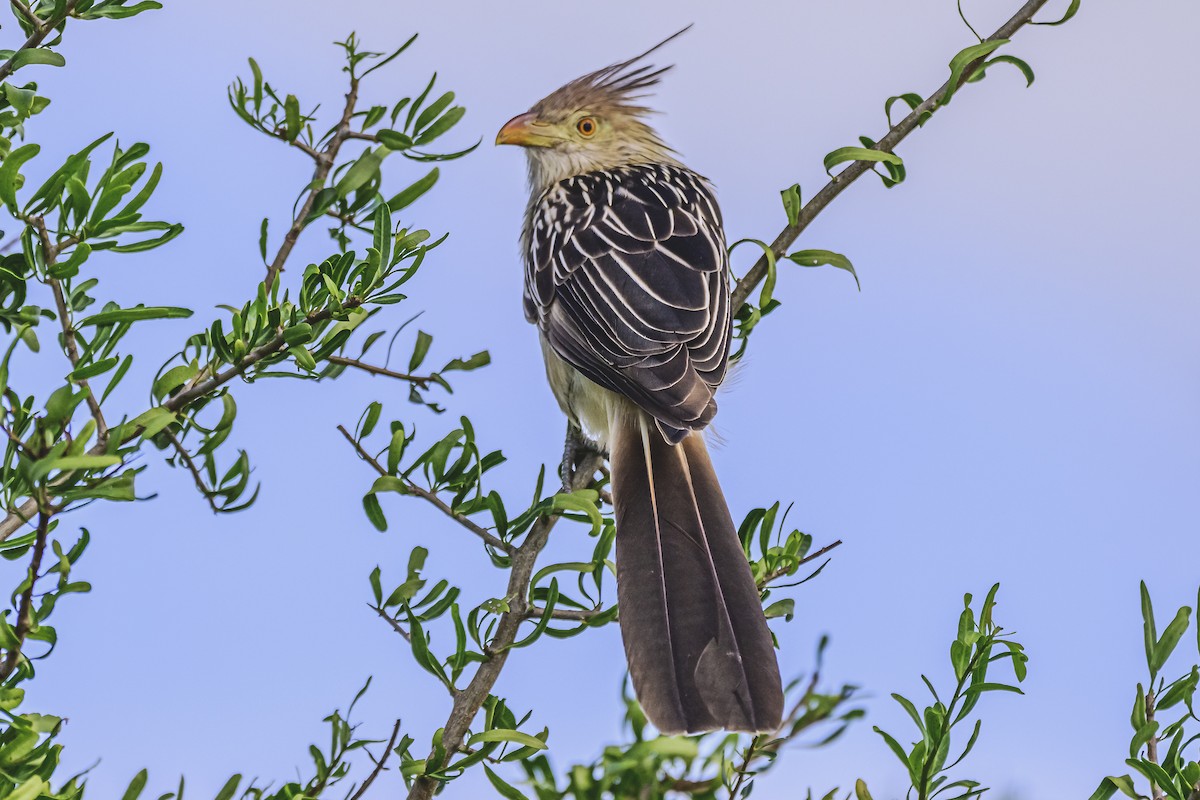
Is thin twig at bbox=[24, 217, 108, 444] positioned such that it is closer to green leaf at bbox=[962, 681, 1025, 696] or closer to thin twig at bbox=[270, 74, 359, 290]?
thin twig at bbox=[270, 74, 359, 290]

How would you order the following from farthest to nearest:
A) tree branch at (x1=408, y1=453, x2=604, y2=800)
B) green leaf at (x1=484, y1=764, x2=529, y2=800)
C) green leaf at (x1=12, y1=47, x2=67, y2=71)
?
green leaf at (x1=12, y1=47, x2=67, y2=71)
tree branch at (x1=408, y1=453, x2=604, y2=800)
green leaf at (x1=484, y1=764, x2=529, y2=800)

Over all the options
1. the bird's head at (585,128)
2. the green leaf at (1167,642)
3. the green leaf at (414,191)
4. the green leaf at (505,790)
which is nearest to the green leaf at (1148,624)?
the green leaf at (1167,642)

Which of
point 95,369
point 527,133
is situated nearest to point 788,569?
point 95,369

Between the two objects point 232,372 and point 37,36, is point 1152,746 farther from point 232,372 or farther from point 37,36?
point 37,36

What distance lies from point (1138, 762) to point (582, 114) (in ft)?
14.7

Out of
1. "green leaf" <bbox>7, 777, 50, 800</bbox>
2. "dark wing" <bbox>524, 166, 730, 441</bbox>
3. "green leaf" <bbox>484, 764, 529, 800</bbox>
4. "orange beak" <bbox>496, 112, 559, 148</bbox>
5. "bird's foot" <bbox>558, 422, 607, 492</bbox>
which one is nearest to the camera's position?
"green leaf" <bbox>7, 777, 50, 800</bbox>

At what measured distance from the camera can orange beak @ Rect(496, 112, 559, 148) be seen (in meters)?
6.04

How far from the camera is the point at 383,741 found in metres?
2.90

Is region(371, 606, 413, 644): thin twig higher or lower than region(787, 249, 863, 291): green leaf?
lower

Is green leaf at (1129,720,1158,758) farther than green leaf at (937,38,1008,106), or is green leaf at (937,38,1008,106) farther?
green leaf at (937,38,1008,106)

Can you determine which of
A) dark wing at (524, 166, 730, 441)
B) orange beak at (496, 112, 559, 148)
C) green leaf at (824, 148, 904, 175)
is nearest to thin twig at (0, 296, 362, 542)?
dark wing at (524, 166, 730, 441)

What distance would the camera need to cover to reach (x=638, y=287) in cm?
463

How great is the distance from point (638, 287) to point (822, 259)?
978 mm

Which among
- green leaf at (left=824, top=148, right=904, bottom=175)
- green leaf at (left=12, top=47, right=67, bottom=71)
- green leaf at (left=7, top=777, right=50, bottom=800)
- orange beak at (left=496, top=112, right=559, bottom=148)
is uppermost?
orange beak at (left=496, top=112, right=559, bottom=148)
